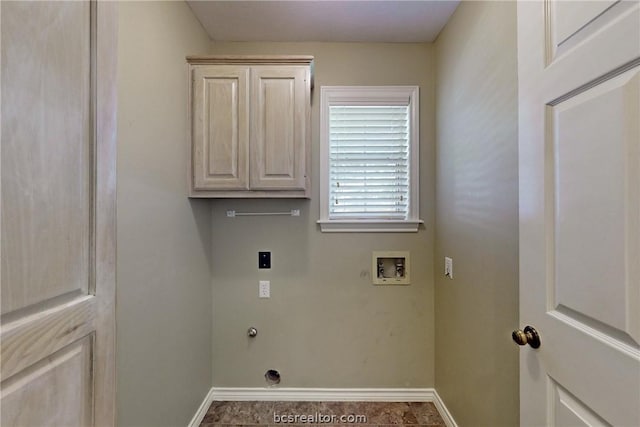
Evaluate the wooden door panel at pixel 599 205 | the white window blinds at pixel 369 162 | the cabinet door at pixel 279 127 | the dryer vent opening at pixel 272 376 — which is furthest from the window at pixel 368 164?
the wooden door panel at pixel 599 205

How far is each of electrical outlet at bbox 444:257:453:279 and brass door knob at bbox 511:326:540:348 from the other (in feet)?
3.13

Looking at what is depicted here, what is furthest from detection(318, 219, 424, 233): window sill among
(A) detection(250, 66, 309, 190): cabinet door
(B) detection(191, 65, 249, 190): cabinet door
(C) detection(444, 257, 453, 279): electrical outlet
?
(B) detection(191, 65, 249, 190): cabinet door

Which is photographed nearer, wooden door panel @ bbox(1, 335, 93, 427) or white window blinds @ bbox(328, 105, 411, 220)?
wooden door panel @ bbox(1, 335, 93, 427)

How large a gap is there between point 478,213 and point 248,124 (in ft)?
4.69

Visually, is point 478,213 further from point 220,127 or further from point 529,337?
point 220,127

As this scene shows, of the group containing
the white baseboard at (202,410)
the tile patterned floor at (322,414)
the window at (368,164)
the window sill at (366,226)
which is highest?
the window at (368,164)

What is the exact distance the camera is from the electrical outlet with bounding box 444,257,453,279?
1.82 m

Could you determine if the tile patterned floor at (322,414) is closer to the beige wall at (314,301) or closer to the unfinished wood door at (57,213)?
the beige wall at (314,301)

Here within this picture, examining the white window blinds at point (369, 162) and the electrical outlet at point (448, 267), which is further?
the white window blinds at point (369, 162)

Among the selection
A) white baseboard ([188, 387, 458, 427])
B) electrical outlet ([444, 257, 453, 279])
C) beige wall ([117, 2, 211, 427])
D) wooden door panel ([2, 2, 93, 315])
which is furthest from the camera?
white baseboard ([188, 387, 458, 427])

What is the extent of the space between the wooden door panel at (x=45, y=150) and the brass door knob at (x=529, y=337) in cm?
123

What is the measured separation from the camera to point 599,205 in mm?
641

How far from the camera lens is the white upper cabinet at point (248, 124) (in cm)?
176
